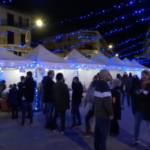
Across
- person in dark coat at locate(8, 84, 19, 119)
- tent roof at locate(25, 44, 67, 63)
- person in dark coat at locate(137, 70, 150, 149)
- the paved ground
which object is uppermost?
tent roof at locate(25, 44, 67, 63)

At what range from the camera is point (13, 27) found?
35.7 meters

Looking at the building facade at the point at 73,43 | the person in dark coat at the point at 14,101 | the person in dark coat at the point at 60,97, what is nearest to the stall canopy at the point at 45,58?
the person in dark coat at the point at 14,101

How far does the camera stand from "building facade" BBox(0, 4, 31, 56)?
34531 mm

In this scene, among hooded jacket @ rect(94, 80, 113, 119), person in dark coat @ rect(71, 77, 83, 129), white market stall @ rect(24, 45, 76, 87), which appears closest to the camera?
hooded jacket @ rect(94, 80, 113, 119)

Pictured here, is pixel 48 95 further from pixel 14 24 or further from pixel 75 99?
pixel 14 24

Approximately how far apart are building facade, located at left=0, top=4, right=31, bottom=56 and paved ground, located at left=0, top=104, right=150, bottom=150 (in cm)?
2673

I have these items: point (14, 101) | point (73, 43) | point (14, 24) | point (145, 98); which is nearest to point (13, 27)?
point (14, 24)

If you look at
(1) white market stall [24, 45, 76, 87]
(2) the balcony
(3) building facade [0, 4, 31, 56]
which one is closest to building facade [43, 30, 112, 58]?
(2) the balcony

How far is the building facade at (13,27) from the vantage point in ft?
113

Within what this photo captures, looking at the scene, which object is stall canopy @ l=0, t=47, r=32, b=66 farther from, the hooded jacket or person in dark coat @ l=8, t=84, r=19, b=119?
the hooded jacket

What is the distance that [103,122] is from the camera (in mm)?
4672

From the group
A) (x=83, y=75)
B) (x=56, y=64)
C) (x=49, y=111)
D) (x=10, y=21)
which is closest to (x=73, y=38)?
(x=10, y=21)

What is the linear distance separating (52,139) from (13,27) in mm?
31410

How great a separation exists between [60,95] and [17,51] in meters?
30.0
